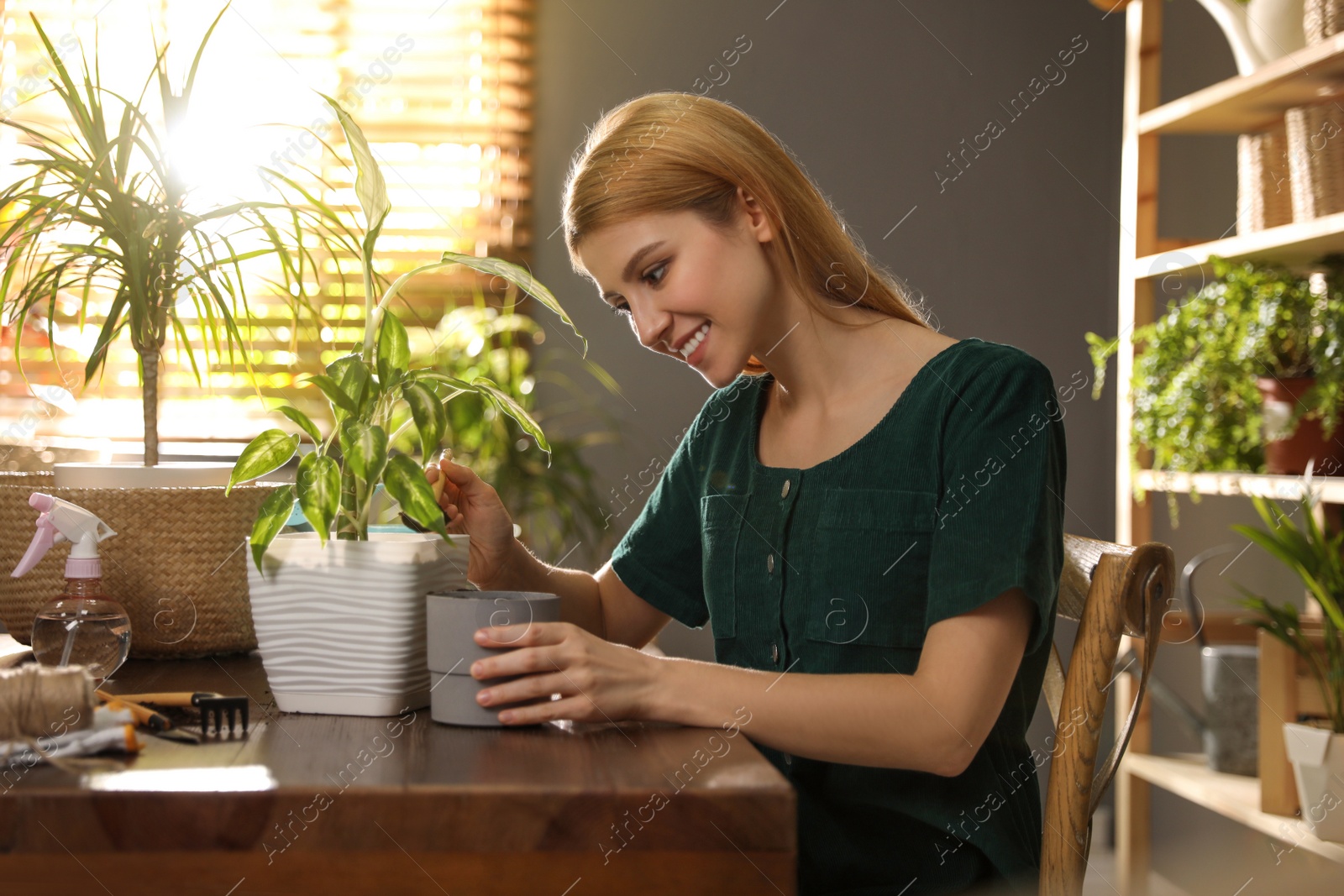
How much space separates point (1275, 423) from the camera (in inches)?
68.5

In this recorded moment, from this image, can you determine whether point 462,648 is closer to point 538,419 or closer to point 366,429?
point 366,429

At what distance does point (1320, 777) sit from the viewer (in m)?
1.55

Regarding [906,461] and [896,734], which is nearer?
[896,734]

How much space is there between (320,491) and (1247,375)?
156cm

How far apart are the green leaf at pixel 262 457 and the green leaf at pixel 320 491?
5 cm

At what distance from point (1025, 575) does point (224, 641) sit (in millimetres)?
730

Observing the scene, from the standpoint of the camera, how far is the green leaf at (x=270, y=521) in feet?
2.54

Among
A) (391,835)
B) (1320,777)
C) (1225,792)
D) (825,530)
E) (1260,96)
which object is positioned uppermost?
(1260,96)

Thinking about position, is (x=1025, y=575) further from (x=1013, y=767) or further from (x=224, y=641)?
(x=224, y=641)

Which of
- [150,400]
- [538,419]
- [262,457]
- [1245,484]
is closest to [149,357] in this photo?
[150,400]

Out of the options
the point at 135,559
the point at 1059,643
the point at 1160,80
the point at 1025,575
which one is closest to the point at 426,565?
the point at 135,559

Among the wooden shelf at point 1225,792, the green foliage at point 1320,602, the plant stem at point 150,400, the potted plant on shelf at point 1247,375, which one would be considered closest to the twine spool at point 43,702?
the plant stem at point 150,400

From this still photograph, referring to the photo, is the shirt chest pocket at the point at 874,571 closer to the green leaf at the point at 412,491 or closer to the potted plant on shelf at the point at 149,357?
the green leaf at the point at 412,491

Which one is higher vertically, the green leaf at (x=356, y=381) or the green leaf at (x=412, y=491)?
the green leaf at (x=356, y=381)
